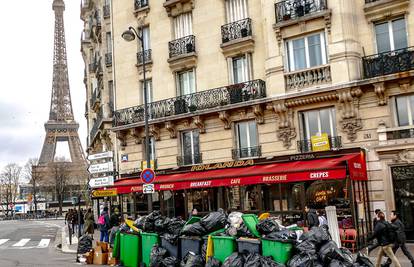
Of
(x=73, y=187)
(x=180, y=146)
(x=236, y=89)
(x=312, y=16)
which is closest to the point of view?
(x=312, y=16)

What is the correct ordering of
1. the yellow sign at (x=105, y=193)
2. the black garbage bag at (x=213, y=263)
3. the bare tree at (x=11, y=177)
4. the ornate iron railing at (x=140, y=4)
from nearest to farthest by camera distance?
the black garbage bag at (x=213, y=263) < the yellow sign at (x=105, y=193) < the ornate iron railing at (x=140, y=4) < the bare tree at (x=11, y=177)

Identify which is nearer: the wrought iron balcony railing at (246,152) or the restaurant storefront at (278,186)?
the restaurant storefront at (278,186)

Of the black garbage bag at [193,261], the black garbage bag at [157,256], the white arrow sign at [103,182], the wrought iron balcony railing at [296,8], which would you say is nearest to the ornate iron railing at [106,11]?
the white arrow sign at [103,182]

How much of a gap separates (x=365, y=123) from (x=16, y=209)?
8813 centimetres

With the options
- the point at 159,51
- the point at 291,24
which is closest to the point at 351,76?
the point at 291,24

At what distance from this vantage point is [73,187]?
8544cm

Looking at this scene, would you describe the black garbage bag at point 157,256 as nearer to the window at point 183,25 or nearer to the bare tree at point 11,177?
the window at point 183,25

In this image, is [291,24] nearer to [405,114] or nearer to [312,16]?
[312,16]

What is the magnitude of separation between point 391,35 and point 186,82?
9.19 metres

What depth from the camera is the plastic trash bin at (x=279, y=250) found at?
30.5 ft

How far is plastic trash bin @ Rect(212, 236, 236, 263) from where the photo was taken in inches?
402

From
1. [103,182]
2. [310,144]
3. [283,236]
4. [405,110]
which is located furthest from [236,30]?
[283,236]

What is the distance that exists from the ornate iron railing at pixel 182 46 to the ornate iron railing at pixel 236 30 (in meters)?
1.64

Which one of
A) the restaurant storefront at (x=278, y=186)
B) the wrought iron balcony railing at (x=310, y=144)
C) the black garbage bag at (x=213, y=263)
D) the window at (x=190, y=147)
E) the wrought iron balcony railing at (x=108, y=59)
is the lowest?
the black garbage bag at (x=213, y=263)
